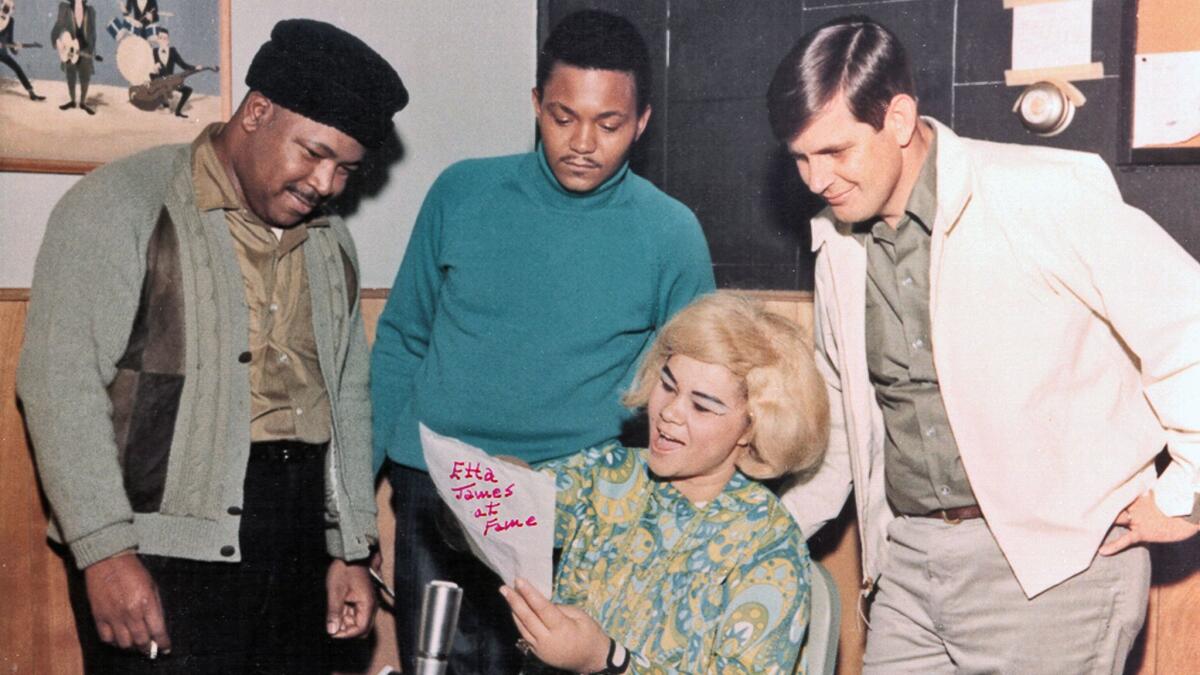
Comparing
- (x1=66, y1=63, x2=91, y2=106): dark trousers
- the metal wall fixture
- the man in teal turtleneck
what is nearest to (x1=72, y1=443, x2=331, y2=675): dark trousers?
the man in teal turtleneck

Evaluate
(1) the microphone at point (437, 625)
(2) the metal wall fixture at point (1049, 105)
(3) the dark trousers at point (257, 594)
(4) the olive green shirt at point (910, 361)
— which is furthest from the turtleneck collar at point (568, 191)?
(1) the microphone at point (437, 625)

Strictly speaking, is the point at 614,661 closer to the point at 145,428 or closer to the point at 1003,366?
the point at 1003,366

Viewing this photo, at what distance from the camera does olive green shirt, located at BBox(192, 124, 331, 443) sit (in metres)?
1.92

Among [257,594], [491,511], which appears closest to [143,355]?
[257,594]

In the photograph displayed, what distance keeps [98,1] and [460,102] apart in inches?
35.4

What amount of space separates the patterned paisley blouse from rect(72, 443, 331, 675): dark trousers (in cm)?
50

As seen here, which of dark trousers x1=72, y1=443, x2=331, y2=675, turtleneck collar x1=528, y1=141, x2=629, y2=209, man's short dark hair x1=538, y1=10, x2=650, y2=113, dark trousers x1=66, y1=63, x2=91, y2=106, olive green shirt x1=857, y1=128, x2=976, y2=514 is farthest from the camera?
turtleneck collar x1=528, y1=141, x2=629, y2=209

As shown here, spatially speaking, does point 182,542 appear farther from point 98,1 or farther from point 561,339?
point 98,1

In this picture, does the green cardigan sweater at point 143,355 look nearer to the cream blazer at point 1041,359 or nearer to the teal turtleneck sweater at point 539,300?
the teal turtleneck sweater at point 539,300

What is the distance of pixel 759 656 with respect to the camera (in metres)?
1.59

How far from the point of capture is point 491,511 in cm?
165

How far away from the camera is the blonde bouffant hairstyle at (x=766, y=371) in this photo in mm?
1788

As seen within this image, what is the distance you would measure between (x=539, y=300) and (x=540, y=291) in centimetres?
2

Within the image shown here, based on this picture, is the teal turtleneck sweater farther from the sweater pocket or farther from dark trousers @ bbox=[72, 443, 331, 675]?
the sweater pocket
